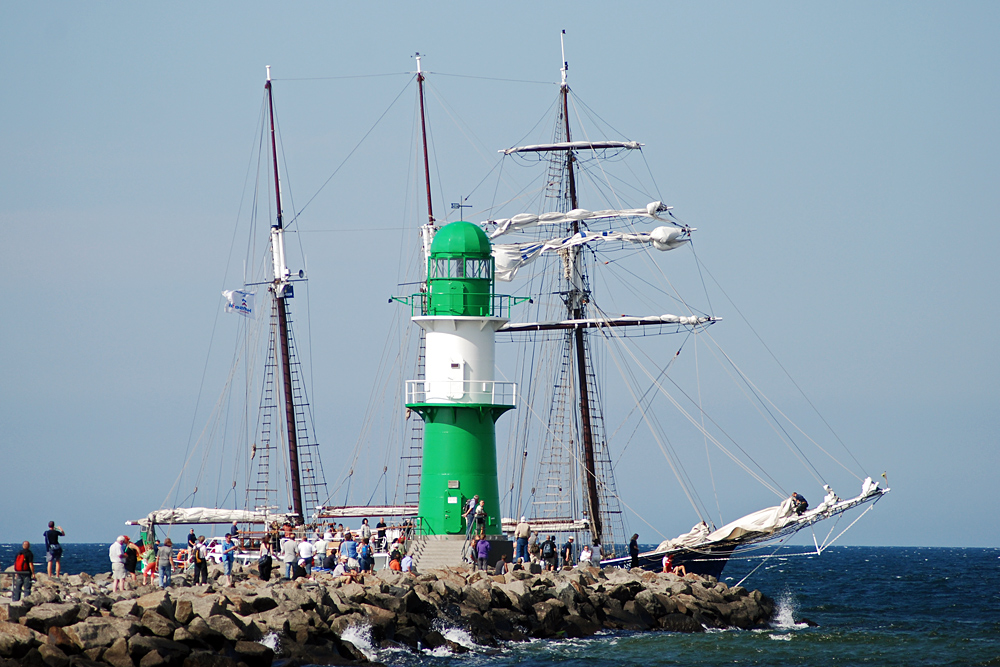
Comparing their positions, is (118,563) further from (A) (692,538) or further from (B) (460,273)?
(A) (692,538)

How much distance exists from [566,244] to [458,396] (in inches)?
627

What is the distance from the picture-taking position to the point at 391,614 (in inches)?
1168

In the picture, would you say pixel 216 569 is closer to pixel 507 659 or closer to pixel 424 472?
pixel 424 472

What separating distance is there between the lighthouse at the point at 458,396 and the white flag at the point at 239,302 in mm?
14066

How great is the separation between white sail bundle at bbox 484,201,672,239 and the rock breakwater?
54.1ft

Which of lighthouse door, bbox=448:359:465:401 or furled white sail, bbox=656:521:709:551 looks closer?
lighthouse door, bbox=448:359:465:401

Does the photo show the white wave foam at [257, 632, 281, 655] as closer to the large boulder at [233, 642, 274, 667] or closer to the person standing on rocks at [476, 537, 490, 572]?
the large boulder at [233, 642, 274, 667]

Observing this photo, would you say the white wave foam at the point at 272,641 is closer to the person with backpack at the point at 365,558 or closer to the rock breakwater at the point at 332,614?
the rock breakwater at the point at 332,614

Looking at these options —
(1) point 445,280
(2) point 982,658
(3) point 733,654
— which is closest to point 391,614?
(3) point 733,654

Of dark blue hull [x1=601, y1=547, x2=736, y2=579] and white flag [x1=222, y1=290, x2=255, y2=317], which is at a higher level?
white flag [x1=222, y1=290, x2=255, y2=317]

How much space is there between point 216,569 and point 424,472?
20.6 ft

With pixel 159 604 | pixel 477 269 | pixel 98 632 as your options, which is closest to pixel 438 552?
pixel 477 269

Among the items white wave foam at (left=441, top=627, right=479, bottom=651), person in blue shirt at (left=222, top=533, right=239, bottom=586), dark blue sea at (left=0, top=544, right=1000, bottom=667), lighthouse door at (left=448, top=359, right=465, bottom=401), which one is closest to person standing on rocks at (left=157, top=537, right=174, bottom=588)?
person in blue shirt at (left=222, top=533, right=239, bottom=586)

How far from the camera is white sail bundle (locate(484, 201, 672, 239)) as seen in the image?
5156 cm
